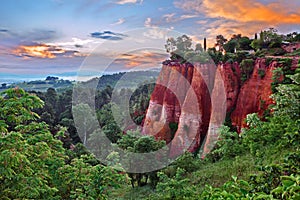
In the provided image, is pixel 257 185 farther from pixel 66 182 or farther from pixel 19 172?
pixel 66 182

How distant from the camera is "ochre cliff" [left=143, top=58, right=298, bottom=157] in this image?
16719 mm

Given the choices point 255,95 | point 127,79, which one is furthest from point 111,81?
point 255,95

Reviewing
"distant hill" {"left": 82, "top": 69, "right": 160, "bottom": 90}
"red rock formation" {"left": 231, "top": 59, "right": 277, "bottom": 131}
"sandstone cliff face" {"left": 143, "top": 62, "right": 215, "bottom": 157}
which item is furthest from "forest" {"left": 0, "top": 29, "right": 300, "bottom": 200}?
"distant hill" {"left": 82, "top": 69, "right": 160, "bottom": 90}

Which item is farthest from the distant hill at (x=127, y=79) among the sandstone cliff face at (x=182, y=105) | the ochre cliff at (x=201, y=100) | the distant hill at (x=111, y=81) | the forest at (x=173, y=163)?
the forest at (x=173, y=163)

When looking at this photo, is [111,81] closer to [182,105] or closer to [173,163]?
[182,105]

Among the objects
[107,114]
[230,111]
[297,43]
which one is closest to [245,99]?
[230,111]

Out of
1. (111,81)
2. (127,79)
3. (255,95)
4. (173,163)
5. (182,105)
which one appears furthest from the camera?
(111,81)

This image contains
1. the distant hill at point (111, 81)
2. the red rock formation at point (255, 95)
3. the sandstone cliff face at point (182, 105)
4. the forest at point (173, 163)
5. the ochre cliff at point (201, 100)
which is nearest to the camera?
the forest at point (173, 163)

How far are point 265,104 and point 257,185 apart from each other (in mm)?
14324

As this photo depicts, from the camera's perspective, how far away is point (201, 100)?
66.7 feet

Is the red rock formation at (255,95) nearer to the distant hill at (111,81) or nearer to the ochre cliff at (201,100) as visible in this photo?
the ochre cliff at (201,100)

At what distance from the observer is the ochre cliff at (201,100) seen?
16.7 metres

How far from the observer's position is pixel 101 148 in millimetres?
23328

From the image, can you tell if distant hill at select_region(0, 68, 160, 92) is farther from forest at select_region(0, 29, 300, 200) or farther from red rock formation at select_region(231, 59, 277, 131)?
red rock formation at select_region(231, 59, 277, 131)
